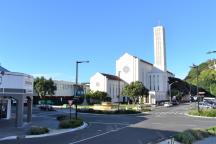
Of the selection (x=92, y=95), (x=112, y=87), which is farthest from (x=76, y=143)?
(x=112, y=87)

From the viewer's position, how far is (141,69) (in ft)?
512

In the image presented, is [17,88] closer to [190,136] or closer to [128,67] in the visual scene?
[190,136]

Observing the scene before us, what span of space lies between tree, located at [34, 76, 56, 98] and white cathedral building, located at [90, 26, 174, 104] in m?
28.9

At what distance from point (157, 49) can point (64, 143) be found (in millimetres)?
134516

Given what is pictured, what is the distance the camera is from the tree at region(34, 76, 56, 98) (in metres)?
116

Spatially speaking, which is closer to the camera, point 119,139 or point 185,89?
point 119,139

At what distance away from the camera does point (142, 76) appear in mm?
158250

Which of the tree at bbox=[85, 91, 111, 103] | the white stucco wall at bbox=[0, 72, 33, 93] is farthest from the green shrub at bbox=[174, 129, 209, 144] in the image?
the tree at bbox=[85, 91, 111, 103]

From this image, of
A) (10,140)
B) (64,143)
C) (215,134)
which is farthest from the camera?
(215,134)

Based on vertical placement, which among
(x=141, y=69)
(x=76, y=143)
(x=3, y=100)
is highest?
(x=141, y=69)

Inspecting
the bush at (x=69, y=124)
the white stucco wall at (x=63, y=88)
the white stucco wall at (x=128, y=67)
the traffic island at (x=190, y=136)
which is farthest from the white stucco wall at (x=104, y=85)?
the traffic island at (x=190, y=136)

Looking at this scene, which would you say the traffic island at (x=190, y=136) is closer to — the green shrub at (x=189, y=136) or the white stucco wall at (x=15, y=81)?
the green shrub at (x=189, y=136)

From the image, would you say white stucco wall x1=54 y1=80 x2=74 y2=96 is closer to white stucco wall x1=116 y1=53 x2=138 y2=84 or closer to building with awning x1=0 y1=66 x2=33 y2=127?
white stucco wall x1=116 y1=53 x2=138 y2=84

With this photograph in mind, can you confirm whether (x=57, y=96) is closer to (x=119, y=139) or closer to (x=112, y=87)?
(x=112, y=87)
